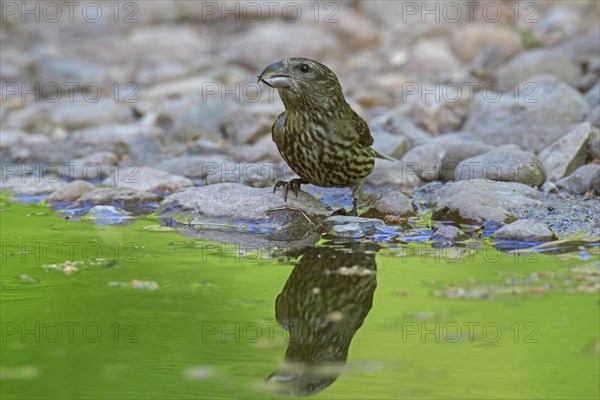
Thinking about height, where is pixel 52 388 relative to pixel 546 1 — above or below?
below

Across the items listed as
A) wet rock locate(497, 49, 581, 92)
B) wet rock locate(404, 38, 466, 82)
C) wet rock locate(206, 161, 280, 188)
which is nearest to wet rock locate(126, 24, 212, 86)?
wet rock locate(404, 38, 466, 82)

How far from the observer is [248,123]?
9.72m

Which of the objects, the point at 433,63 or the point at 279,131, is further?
the point at 433,63

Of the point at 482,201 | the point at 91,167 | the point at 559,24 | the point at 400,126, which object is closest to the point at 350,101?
the point at 400,126

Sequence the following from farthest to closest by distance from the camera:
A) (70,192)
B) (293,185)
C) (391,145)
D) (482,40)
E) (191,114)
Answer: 1. (482,40)
2. (191,114)
3. (391,145)
4. (70,192)
5. (293,185)

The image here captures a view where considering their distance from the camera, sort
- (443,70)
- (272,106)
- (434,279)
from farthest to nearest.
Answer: (443,70), (272,106), (434,279)

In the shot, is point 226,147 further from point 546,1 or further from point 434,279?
point 546,1

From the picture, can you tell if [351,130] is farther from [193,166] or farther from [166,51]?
[166,51]

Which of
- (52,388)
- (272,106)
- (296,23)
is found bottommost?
(52,388)

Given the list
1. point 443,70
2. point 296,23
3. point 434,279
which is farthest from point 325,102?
point 296,23

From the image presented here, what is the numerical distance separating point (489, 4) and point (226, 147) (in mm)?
5733

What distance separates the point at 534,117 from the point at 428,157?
109 centimetres

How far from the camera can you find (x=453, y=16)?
13.4 m

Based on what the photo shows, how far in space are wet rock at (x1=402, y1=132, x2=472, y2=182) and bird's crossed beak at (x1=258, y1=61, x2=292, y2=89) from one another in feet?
6.76
